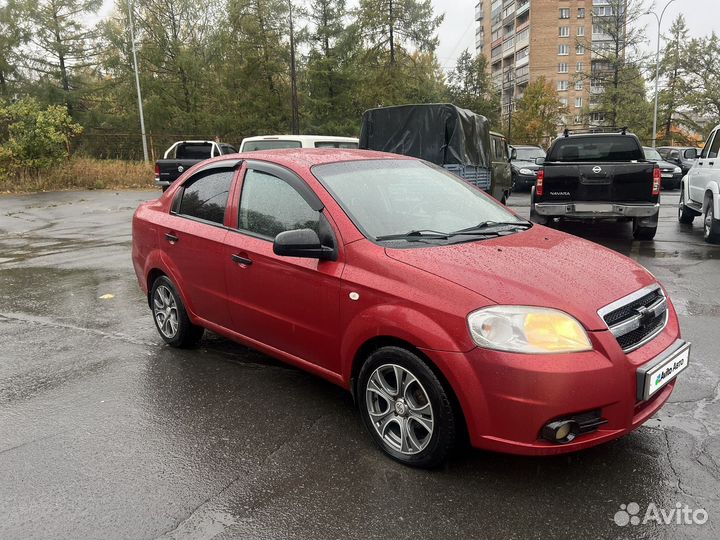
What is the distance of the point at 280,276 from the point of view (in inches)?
143

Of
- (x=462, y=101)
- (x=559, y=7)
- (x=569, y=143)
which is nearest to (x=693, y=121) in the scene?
(x=462, y=101)

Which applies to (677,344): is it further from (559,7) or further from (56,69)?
(559,7)

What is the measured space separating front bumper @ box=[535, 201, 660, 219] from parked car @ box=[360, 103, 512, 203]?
240 centimetres

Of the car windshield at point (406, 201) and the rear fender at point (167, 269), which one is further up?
the car windshield at point (406, 201)

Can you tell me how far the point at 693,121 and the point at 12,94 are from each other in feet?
162

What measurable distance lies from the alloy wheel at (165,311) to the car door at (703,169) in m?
9.25

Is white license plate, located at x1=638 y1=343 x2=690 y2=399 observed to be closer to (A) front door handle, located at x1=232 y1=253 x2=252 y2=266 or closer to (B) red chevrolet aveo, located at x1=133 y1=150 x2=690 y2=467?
(B) red chevrolet aveo, located at x1=133 y1=150 x2=690 y2=467

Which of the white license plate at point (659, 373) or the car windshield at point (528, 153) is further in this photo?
the car windshield at point (528, 153)

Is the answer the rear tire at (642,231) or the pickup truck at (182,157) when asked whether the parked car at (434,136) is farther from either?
the pickup truck at (182,157)

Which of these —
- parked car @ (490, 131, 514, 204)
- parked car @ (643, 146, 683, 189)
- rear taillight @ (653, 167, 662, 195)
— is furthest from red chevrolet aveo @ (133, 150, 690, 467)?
parked car @ (643, 146, 683, 189)

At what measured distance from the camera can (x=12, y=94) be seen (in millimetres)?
41469

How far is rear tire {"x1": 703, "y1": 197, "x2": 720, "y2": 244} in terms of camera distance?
9.31 m

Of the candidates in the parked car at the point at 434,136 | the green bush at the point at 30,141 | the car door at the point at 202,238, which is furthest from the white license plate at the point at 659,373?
the green bush at the point at 30,141

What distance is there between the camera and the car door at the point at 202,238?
4.22 metres
